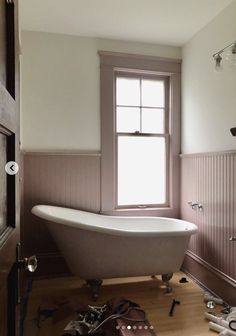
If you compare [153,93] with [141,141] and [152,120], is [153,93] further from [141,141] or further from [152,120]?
[141,141]

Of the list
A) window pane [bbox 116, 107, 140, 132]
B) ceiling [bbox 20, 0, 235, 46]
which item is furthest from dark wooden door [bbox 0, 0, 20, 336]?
window pane [bbox 116, 107, 140, 132]

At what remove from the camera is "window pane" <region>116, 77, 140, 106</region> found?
123 inches

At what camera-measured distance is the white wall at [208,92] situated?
2.36m

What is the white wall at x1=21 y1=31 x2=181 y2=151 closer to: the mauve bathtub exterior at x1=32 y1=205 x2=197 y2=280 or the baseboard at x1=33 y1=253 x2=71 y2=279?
the mauve bathtub exterior at x1=32 y1=205 x2=197 y2=280

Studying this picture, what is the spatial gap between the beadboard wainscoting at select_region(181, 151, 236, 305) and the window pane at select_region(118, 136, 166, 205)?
0.32 m

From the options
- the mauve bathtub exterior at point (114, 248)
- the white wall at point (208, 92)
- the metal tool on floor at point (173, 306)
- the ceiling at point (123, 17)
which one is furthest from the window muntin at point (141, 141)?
the metal tool on floor at point (173, 306)

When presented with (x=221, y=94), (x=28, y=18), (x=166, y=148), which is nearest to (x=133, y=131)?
(x=166, y=148)

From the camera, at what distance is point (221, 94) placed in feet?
8.11

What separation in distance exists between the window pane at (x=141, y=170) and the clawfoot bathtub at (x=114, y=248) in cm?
81

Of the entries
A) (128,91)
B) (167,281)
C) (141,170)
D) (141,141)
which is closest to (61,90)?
(128,91)

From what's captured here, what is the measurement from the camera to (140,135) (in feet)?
10.5

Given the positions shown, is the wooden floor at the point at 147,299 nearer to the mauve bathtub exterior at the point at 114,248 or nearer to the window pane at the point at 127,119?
the mauve bathtub exterior at the point at 114,248

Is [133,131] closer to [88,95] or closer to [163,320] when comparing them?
[88,95]

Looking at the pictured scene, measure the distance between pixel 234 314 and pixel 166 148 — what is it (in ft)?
6.04
